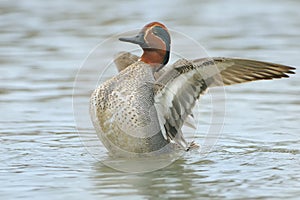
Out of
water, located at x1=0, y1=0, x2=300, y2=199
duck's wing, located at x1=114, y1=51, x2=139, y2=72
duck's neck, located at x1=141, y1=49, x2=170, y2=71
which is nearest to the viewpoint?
water, located at x1=0, y1=0, x2=300, y2=199

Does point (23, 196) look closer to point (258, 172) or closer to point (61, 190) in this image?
point (61, 190)

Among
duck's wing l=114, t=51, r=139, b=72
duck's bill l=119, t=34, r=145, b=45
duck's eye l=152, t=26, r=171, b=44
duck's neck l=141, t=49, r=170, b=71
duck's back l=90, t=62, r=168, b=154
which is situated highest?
duck's eye l=152, t=26, r=171, b=44

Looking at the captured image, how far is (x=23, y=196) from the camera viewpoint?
5.86 metres

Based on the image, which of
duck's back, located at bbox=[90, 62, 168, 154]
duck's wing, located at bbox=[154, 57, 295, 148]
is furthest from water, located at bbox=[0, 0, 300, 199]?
duck's wing, located at bbox=[154, 57, 295, 148]

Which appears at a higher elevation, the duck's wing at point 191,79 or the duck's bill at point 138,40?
the duck's bill at point 138,40

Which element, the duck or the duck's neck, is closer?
the duck

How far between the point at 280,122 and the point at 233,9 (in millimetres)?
6081

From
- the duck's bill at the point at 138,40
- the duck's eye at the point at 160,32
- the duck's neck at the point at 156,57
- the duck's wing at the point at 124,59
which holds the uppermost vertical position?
the duck's eye at the point at 160,32

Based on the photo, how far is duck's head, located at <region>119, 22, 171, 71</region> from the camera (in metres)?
6.89

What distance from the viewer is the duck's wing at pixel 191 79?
6492 millimetres

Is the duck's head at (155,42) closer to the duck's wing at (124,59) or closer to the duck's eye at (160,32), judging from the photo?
the duck's eye at (160,32)

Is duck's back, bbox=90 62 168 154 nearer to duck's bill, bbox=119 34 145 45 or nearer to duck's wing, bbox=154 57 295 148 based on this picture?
duck's wing, bbox=154 57 295 148

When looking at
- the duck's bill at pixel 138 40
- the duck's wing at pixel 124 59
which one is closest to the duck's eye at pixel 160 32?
the duck's bill at pixel 138 40

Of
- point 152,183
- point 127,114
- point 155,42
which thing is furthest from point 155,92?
point 152,183
